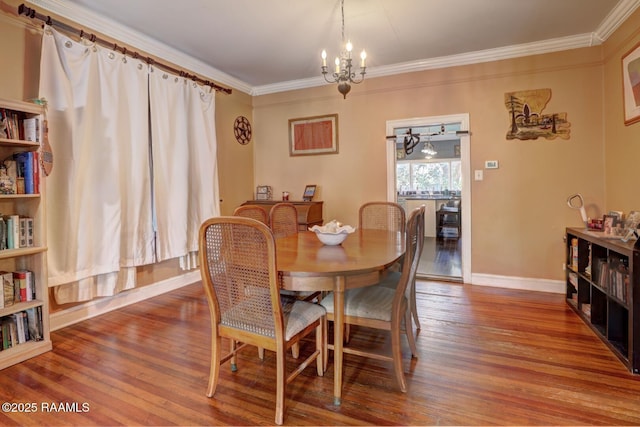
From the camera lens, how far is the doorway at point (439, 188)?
12.3ft

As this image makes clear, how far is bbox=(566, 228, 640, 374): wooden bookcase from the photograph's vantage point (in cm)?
194

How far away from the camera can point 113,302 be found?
3.03m

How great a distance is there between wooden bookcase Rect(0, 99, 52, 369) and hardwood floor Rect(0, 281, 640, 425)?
0.10m

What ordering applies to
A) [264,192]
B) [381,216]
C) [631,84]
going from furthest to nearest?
1. [264,192]
2. [381,216]
3. [631,84]

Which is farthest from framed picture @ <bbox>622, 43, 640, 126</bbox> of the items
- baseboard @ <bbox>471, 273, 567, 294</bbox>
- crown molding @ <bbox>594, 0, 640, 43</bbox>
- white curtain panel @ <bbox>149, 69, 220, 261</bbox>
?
white curtain panel @ <bbox>149, 69, 220, 261</bbox>

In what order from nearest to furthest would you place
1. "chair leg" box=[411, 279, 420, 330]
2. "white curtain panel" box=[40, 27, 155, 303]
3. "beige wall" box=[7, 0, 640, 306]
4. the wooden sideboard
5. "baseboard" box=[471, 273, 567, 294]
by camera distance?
"chair leg" box=[411, 279, 420, 330]
"white curtain panel" box=[40, 27, 155, 303]
"beige wall" box=[7, 0, 640, 306]
"baseboard" box=[471, 273, 567, 294]
the wooden sideboard

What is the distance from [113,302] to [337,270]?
250 centimetres

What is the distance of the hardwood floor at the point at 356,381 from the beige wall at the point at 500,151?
1.08 meters

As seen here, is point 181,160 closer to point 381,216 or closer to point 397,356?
point 381,216

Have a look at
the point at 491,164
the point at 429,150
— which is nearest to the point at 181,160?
the point at 491,164

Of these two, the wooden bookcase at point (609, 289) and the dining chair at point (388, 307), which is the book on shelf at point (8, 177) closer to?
the dining chair at point (388, 307)

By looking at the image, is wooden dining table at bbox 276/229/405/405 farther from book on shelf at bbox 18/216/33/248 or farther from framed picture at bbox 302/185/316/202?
framed picture at bbox 302/185/316/202

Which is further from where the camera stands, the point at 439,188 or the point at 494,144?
the point at 439,188

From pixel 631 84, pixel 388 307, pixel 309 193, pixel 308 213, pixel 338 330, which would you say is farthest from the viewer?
pixel 309 193
